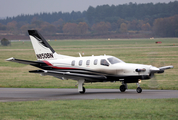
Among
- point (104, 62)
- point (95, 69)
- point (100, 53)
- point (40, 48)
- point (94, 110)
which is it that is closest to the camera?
point (94, 110)

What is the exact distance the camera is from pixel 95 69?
76.3 ft

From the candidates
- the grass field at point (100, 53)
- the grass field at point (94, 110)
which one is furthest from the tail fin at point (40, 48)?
the grass field at point (94, 110)

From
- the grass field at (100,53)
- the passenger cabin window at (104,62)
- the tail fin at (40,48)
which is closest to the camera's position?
the passenger cabin window at (104,62)

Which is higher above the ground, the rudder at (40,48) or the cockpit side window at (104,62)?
the rudder at (40,48)

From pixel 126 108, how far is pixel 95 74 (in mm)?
7755

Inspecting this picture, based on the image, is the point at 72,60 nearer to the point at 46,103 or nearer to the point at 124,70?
the point at 124,70

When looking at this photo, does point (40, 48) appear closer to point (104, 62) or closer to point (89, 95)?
point (104, 62)

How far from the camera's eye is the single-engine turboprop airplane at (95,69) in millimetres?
21781

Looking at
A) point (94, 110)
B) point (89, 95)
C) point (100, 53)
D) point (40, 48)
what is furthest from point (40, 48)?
point (100, 53)

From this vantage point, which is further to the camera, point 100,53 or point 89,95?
point 100,53

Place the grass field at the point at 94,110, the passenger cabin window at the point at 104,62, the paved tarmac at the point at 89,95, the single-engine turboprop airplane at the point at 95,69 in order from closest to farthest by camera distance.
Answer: the grass field at the point at 94,110, the paved tarmac at the point at 89,95, the single-engine turboprop airplane at the point at 95,69, the passenger cabin window at the point at 104,62

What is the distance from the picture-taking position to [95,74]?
23.3m

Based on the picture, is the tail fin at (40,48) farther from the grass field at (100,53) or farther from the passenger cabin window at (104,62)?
the passenger cabin window at (104,62)

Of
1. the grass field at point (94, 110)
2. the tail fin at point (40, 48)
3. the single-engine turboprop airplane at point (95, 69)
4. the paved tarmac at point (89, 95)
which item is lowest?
the grass field at point (94, 110)
